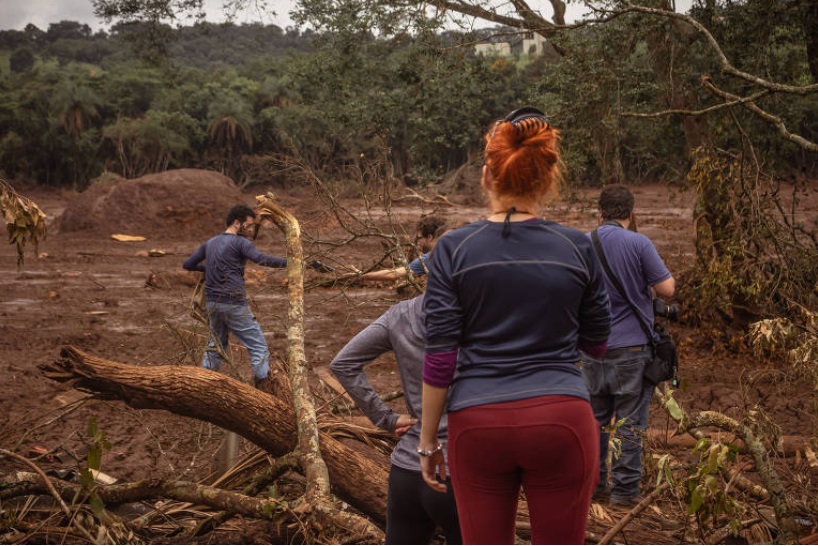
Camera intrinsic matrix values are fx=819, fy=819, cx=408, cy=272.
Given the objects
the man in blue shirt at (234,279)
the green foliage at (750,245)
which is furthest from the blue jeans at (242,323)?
the green foliage at (750,245)

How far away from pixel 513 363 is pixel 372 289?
1129 cm

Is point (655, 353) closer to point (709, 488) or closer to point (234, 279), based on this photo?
point (709, 488)

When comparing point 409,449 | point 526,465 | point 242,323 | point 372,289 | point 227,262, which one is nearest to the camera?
point 526,465

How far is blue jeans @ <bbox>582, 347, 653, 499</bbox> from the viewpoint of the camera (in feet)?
13.9

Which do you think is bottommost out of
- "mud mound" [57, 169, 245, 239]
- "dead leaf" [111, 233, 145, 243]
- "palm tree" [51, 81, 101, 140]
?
"dead leaf" [111, 233, 145, 243]

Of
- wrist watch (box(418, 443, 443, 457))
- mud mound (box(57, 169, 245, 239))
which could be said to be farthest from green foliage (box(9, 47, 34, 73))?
wrist watch (box(418, 443, 443, 457))

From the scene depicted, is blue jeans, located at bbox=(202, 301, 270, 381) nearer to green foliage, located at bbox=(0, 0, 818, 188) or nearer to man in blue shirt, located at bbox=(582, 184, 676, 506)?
green foliage, located at bbox=(0, 0, 818, 188)

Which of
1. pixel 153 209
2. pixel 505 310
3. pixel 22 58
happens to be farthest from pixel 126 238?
pixel 22 58

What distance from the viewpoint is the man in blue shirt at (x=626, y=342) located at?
419cm

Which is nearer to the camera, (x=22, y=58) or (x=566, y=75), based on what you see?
(x=566, y=75)

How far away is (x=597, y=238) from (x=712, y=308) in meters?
5.19

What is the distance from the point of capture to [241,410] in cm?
381

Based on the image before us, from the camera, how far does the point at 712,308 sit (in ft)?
29.1

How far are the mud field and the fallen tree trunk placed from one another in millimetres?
406
